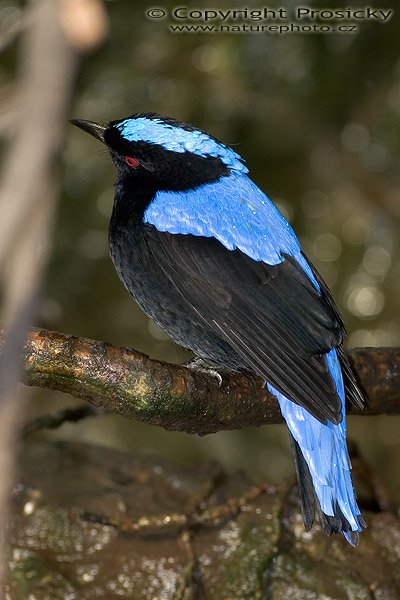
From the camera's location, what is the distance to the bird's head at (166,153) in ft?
13.1

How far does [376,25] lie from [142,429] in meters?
3.97

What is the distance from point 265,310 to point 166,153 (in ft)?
3.22

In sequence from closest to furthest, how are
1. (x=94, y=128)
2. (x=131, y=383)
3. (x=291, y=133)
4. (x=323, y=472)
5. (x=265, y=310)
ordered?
1. (x=131, y=383)
2. (x=323, y=472)
3. (x=265, y=310)
4. (x=94, y=128)
5. (x=291, y=133)

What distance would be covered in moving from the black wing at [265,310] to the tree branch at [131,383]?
22cm

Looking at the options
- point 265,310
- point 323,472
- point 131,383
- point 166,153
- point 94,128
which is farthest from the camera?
point 94,128

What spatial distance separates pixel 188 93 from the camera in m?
7.31

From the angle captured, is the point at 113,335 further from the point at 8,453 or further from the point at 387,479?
the point at 8,453

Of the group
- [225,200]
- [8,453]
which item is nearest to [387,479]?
[225,200]

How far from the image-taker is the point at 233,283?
356cm

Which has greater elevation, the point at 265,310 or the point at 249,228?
the point at 249,228

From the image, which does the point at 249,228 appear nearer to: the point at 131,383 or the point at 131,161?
the point at 131,161

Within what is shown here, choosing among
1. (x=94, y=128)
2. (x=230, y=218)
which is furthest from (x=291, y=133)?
(x=230, y=218)

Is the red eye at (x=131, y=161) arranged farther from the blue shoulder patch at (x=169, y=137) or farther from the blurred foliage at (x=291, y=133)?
the blurred foliage at (x=291, y=133)

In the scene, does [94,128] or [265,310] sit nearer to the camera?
[265,310]
